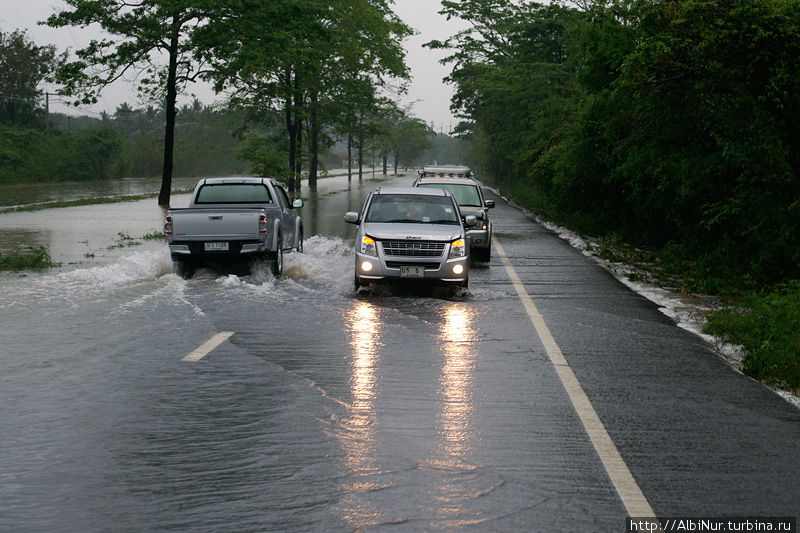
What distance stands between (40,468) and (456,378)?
398cm

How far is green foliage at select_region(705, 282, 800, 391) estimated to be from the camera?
9.27m

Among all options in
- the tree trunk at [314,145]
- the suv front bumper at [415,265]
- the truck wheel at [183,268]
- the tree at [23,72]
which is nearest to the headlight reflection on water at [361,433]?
the suv front bumper at [415,265]

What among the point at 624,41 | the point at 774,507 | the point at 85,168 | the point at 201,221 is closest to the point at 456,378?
the point at 774,507

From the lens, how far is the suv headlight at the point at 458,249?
14719 mm

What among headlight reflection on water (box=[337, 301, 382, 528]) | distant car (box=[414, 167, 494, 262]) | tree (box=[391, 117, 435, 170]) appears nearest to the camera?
headlight reflection on water (box=[337, 301, 382, 528])

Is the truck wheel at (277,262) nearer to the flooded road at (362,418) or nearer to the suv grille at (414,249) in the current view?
the flooded road at (362,418)

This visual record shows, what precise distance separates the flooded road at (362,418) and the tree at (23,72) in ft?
292

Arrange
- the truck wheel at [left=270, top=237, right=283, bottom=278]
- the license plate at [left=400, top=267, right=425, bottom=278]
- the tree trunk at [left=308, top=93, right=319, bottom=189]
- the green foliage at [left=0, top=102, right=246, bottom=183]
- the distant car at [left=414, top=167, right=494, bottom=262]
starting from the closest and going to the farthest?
the license plate at [left=400, top=267, right=425, bottom=278] → the truck wheel at [left=270, top=237, right=283, bottom=278] → the distant car at [left=414, top=167, right=494, bottom=262] → the tree trunk at [left=308, top=93, right=319, bottom=189] → the green foliage at [left=0, top=102, right=246, bottom=183]

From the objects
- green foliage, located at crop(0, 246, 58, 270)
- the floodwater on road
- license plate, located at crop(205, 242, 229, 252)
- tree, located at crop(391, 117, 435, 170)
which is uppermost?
tree, located at crop(391, 117, 435, 170)

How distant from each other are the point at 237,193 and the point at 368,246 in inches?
181

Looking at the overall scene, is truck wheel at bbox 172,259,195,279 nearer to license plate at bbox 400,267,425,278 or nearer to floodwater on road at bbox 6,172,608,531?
floodwater on road at bbox 6,172,608,531

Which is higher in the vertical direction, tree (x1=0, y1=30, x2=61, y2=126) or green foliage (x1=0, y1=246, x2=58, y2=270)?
tree (x1=0, y1=30, x2=61, y2=126)

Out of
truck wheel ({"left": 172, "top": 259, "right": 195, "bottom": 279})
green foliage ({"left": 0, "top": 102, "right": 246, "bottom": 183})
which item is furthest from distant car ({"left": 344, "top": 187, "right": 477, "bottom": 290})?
green foliage ({"left": 0, "top": 102, "right": 246, "bottom": 183})

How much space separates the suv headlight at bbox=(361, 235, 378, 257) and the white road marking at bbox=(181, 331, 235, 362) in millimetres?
3883
